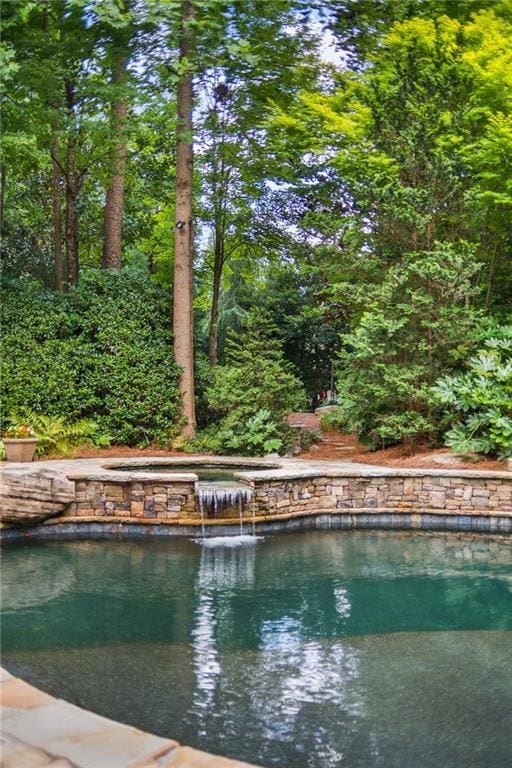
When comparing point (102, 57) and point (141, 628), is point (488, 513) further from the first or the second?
point (102, 57)

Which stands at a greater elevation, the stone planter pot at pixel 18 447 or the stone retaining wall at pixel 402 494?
the stone planter pot at pixel 18 447

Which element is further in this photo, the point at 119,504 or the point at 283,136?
the point at 283,136

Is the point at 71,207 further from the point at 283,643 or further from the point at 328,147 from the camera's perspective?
the point at 283,643

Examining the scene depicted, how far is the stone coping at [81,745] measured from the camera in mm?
2012

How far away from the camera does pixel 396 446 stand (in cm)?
1122

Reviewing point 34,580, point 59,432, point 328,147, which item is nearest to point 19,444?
point 59,432

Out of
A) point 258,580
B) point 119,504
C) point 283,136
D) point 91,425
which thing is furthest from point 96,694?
point 283,136

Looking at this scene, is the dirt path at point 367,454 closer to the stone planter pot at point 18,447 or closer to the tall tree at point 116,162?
the stone planter pot at point 18,447

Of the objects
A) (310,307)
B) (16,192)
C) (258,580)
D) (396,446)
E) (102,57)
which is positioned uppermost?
(102,57)

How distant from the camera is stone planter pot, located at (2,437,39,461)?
984cm

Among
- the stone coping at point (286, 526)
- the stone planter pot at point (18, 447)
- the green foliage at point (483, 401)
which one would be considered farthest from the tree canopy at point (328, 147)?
the stone coping at point (286, 526)

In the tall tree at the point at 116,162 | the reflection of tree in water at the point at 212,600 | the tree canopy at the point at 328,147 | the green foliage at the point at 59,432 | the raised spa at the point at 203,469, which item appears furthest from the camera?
the tall tree at the point at 116,162

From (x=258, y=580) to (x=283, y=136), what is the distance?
444 inches

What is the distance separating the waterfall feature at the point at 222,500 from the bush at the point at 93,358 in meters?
3.97
